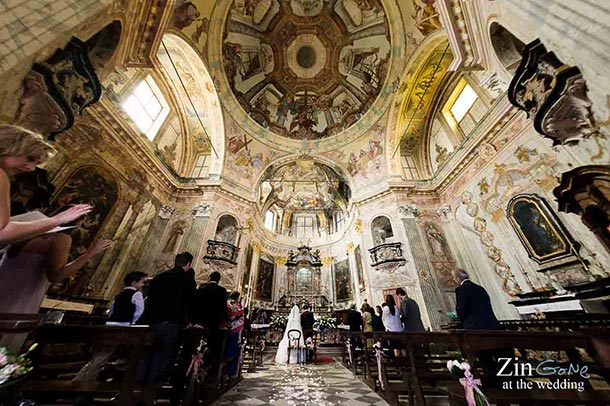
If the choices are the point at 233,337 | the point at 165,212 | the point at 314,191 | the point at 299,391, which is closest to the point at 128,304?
the point at 233,337

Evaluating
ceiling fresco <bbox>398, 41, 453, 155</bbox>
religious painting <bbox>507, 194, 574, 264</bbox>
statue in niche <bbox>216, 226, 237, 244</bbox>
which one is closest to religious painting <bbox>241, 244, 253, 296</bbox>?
statue in niche <bbox>216, 226, 237, 244</bbox>

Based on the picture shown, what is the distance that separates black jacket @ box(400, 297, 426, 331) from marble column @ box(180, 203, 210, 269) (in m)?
7.08

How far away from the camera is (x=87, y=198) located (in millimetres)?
5684

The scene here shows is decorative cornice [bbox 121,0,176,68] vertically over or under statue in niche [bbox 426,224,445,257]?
over

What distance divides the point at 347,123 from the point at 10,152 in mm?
12393

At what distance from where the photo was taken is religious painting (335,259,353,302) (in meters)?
12.9

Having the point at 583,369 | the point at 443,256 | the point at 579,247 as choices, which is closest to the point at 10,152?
the point at 583,369

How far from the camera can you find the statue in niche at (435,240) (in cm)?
865

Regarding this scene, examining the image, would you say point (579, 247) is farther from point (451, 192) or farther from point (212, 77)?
point (212, 77)

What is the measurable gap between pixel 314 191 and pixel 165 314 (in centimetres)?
1464

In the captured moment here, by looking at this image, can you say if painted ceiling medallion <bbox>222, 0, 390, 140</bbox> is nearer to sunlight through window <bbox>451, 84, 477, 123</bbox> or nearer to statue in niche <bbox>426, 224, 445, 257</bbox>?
sunlight through window <bbox>451, 84, 477, 123</bbox>

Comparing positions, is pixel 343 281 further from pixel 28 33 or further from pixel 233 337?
pixel 28 33

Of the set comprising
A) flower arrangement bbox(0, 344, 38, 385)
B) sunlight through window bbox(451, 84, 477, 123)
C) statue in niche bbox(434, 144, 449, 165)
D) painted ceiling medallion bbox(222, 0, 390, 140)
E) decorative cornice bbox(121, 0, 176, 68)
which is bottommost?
flower arrangement bbox(0, 344, 38, 385)

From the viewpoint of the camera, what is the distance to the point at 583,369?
5.73ft
